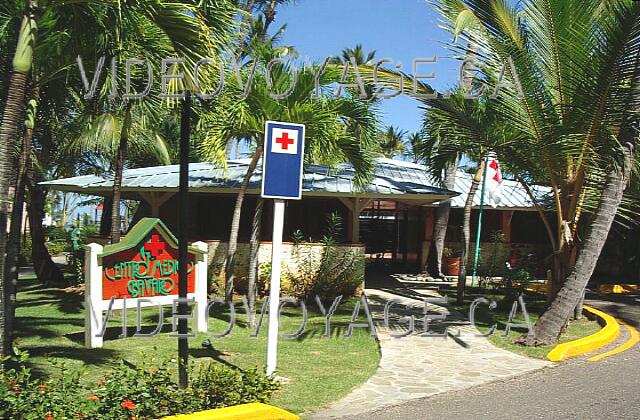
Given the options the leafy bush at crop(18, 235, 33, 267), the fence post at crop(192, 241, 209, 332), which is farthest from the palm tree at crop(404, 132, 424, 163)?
the leafy bush at crop(18, 235, 33, 267)

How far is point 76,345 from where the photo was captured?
9.14 m

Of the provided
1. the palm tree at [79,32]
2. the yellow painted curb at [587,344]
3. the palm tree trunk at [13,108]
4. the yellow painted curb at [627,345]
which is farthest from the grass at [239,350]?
the yellow painted curb at [627,345]

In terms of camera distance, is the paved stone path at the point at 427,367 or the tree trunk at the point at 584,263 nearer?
the paved stone path at the point at 427,367

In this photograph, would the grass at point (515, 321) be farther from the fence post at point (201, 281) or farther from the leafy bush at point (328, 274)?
the fence post at point (201, 281)

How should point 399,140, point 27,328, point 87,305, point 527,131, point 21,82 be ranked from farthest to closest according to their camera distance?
1. point 399,140
2. point 27,328
3. point 527,131
4. point 87,305
5. point 21,82

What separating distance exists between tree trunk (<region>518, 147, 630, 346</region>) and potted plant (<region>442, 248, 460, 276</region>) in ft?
36.8

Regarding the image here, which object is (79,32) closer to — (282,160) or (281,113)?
(282,160)

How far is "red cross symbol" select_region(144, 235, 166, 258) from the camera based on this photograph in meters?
9.34

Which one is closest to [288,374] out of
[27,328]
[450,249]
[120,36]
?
[120,36]

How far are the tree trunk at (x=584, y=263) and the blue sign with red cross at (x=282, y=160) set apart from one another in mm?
4929

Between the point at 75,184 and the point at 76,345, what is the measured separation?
8307 mm

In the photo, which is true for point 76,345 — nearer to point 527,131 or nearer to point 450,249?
point 527,131

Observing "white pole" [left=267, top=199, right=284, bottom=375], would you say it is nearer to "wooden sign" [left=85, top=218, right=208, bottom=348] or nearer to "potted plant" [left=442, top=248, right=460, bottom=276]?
"wooden sign" [left=85, top=218, right=208, bottom=348]

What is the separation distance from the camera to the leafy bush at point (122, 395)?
4.47m
